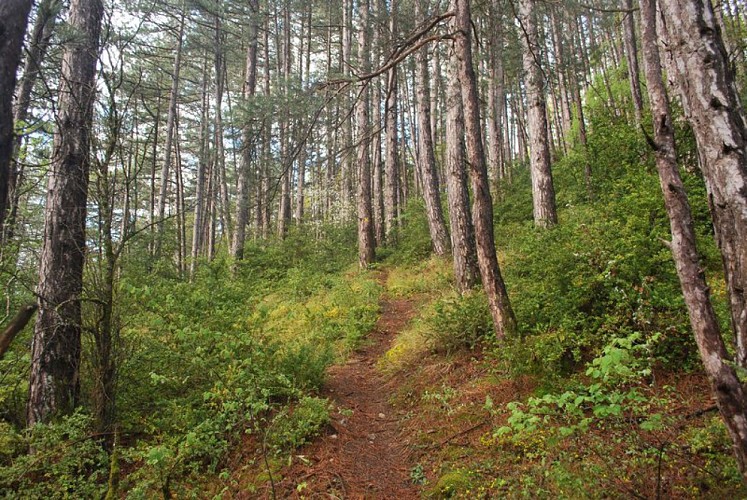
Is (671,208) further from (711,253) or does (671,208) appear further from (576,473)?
(711,253)

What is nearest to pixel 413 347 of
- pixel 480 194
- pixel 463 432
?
pixel 463 432

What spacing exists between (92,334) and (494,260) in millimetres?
4563

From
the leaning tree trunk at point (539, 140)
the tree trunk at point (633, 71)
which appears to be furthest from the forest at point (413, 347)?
the tree trunk at point (633, 71)

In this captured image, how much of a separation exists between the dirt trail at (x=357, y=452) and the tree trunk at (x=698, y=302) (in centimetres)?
242

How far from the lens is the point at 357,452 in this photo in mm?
4250

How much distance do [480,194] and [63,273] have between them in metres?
4.91

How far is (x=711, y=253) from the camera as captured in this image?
4859 millimetres

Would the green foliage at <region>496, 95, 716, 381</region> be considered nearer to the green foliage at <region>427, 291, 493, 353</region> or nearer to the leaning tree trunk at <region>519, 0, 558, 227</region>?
the green foliage at <region>427, 291, 493, 353</region>

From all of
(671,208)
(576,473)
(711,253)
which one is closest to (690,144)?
(711,253)

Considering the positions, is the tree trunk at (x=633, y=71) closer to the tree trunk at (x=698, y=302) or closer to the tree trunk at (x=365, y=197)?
the tree trunk at (x=365, y=197)

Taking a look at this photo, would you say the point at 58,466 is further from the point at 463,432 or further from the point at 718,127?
the point at 718,127

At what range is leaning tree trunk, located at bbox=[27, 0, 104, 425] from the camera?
14.6 ft

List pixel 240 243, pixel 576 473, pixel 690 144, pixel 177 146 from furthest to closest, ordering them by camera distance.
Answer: pixel 177 146 < pixel 240 243 < pixel 690 144 < pixel 576 473

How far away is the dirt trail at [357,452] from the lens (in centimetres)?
361
